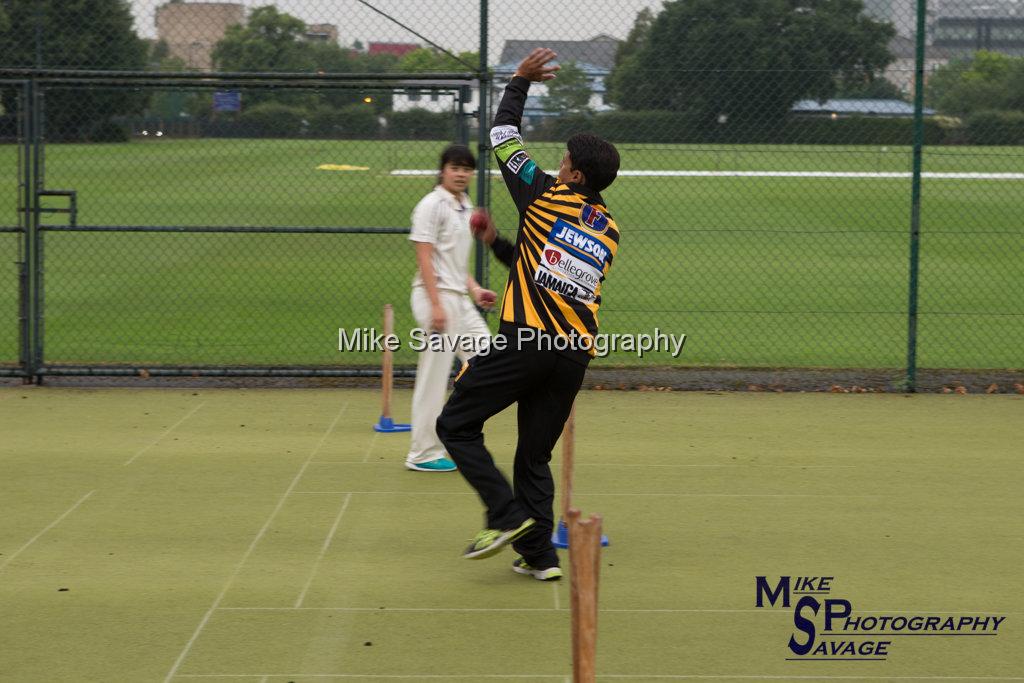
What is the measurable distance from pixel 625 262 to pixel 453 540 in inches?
509

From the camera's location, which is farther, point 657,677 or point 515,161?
point 515,161

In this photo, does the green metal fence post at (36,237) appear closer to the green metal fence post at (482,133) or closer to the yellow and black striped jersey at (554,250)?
the green metal fence post at (482,133)

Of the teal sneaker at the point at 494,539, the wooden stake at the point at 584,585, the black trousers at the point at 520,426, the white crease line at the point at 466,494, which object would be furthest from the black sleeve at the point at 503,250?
the wooden stake at the point at 584,585

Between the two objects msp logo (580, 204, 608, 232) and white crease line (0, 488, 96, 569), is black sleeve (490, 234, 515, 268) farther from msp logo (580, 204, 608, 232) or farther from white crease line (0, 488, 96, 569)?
white crease line (0, 488, 96, 569)

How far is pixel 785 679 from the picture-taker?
513 cm

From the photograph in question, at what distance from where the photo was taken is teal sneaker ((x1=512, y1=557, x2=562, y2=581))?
6.26 meters

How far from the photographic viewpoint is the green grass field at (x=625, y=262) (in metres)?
12.7

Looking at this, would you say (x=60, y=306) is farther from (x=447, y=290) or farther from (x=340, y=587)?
Result: (x=340, y=587)

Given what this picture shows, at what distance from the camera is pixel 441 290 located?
8102 millimetres

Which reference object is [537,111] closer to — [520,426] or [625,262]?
[520,426]

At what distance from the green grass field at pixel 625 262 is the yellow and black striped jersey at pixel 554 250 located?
472 centimetres

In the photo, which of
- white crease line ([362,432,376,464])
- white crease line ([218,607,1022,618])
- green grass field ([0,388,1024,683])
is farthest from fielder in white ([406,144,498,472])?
white crease line ([218,607,1022,618])

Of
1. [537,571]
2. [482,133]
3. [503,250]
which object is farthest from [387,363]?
[537,571]

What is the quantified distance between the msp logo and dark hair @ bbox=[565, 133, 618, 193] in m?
0.12
